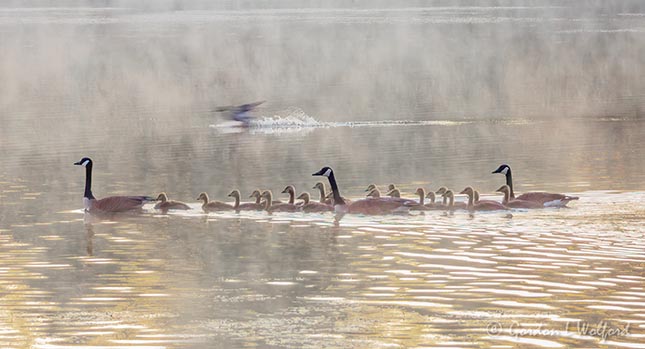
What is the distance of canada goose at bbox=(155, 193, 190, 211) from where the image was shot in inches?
985

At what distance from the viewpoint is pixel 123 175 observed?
31.1 m

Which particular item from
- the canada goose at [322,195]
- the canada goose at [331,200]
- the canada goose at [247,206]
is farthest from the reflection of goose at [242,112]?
the canada goose at [247,206]

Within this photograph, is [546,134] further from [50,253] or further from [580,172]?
[50,253]

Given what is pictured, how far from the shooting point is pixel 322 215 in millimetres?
24328

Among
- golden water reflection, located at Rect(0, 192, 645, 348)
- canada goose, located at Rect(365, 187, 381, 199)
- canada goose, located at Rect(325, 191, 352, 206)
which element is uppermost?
canada goose, located at Rect(365, 187, 381, 199)

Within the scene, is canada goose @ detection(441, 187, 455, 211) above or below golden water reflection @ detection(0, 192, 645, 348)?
above

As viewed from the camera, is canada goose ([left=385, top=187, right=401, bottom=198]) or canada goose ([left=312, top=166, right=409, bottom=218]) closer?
canada goose ([left=312, top=166, right=409, bottom=218])

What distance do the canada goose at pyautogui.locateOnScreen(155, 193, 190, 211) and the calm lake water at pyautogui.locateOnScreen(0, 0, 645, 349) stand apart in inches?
9.0

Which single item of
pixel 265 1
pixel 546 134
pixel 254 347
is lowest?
pixel 254 347

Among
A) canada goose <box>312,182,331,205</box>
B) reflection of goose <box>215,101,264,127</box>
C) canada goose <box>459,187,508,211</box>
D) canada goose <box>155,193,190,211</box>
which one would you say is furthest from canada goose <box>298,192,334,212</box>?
reflection of goose <box>215,101,264,127</box>

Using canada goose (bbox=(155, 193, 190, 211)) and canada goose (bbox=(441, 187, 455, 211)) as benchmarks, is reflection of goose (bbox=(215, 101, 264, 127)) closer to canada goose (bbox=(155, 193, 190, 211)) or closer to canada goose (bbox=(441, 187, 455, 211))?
canada goose (bbox=(155, 193, 190, 211))

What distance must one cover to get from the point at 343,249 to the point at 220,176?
10520mm

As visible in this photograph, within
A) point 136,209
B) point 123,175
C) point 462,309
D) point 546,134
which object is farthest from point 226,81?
point 462,309

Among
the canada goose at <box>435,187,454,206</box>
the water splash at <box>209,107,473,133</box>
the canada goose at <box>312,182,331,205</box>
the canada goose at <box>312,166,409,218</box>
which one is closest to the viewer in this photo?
the canada goose at <box>312,166,409,218</box>
